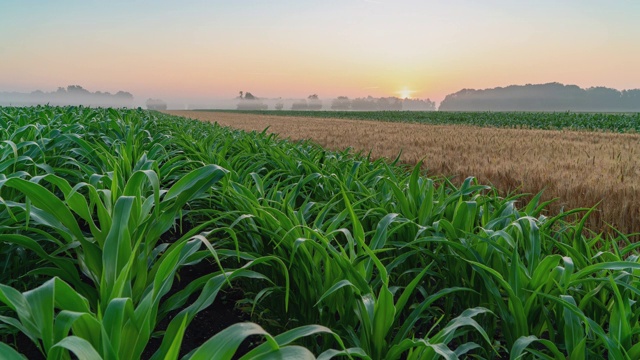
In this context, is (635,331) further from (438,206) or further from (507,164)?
(507,164)

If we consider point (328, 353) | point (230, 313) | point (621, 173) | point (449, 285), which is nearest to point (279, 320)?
point (230, 313)

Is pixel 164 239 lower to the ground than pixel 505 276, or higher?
lower

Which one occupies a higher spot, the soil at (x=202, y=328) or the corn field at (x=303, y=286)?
the corn field at (x=303, y=286)

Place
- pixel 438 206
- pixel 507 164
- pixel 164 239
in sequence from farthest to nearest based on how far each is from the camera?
pixel 507 164
pixel 164 239
pixel 438 206

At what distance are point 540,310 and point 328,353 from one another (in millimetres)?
979

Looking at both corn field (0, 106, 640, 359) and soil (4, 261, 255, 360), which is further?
soil (4, 261, 255, 360)

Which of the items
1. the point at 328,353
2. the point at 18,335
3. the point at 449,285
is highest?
the point at 328,353

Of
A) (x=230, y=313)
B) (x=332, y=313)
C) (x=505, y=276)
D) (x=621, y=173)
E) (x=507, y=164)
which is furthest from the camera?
(x=507, y=164)

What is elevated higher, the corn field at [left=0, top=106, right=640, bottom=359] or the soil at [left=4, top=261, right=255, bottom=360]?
the corn field at [left=0, top=106, right=640, bottom=359]

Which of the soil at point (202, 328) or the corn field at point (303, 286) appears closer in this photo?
the corn field at point (303, 286)

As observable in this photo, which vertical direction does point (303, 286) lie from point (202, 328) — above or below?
above

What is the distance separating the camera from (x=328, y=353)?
1167 millimetres

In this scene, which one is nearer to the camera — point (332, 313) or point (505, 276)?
point (332, 313)

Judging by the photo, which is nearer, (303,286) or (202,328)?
(303,286)
